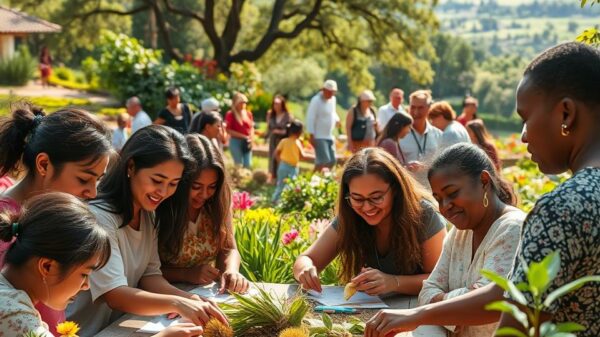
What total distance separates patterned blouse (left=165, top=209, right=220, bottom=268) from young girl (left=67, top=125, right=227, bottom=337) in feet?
0.67

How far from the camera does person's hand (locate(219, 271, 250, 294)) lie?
356 cm

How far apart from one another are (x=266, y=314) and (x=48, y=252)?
86 cm

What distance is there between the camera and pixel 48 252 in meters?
2.54

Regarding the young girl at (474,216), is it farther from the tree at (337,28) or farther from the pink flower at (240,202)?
the tree at (337,28)

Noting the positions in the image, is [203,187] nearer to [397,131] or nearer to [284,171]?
[397,131]

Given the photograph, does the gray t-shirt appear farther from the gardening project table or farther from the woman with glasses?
the gardening project table

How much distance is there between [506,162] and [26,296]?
47.7 ft

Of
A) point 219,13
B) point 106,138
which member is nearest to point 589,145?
point 106,138

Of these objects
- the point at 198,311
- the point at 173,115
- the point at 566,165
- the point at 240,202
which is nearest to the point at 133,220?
the point at 198,311

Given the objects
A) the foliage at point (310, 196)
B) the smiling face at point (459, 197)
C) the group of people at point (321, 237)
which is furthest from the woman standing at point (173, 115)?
the smiling face at point (459, 197)

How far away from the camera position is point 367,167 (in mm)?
3707

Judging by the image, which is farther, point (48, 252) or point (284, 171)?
point (284, 171)

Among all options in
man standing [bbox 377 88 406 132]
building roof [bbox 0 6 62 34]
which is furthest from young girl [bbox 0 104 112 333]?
building roof [bbox 0 6 62 34]

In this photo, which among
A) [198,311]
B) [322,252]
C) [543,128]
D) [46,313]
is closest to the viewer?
[543,128]
